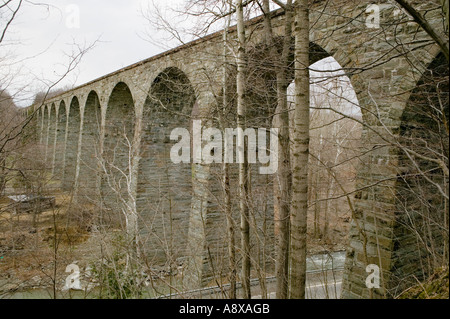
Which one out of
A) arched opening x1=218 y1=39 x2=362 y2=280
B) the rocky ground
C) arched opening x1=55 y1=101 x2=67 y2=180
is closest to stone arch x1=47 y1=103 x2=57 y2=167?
arched opening x1=55 y1=101 x2=67 y2=180

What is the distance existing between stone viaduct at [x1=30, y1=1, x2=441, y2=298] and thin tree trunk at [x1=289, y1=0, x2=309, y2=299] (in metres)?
0.39

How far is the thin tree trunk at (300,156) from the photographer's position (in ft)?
8.44

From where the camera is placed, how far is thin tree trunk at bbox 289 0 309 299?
2.57 m

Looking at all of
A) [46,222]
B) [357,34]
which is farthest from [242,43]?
[46,222]

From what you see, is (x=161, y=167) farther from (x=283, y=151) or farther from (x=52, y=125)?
(x=52, y=125)

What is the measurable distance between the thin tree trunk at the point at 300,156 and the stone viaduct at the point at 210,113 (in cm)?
39

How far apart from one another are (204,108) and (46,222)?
925 cm

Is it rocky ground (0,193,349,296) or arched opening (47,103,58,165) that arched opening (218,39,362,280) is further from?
arched opening (47,103,58,165)

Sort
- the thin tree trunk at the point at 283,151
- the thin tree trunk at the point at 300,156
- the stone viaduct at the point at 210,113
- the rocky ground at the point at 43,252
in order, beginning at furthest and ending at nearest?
the rocky ground at the point at 43,252
the thin tree trunk at the point at 283,151
the stone viaduct at the point at 210,113
the thin tree trunk at the point at 300,156

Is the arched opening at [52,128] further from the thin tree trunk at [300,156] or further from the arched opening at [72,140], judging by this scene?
the thin tree trunk at [300,156]

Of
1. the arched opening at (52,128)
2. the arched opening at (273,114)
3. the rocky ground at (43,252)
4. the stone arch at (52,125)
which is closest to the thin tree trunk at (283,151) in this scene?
the arched opening at (273,114)
